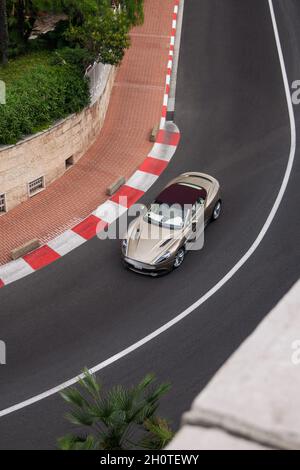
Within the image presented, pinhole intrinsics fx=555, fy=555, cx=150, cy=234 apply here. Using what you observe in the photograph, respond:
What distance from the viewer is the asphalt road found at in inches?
488

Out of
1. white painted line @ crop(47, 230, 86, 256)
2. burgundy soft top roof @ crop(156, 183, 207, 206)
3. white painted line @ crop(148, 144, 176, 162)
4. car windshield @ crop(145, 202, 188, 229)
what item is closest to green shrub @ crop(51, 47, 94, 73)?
white painted line @ crop(148, 144, 176, 162)

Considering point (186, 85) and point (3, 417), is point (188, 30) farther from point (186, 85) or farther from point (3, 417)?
point (3, 417)

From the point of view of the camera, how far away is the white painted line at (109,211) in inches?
693

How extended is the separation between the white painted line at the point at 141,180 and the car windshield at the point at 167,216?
3.05 meters

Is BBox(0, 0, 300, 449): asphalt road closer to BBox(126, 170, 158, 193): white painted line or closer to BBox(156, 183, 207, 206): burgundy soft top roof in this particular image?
BBox(126, 170, 158, 193): white painted line

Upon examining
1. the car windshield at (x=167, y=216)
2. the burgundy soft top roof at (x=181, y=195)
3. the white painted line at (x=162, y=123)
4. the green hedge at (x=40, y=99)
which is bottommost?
the car windshield at (x=167, y=216)

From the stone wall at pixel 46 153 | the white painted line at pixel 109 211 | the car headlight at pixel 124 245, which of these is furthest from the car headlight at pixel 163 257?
the stone wall at pixel 46 153

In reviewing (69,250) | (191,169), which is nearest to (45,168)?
(69,250)

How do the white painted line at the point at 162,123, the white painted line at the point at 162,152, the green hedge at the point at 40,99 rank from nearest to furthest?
the green hedge at the point at 40,99 < the white painted line at the point at 162,152 < the white painted line at the point at 162,123

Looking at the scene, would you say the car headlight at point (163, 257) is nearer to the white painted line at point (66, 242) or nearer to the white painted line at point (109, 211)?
the white painted line at point (66, 242)

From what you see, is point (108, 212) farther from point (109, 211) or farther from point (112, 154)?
point (112, 154)

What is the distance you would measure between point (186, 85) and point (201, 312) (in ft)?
44.4

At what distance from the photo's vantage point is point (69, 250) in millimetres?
16312
